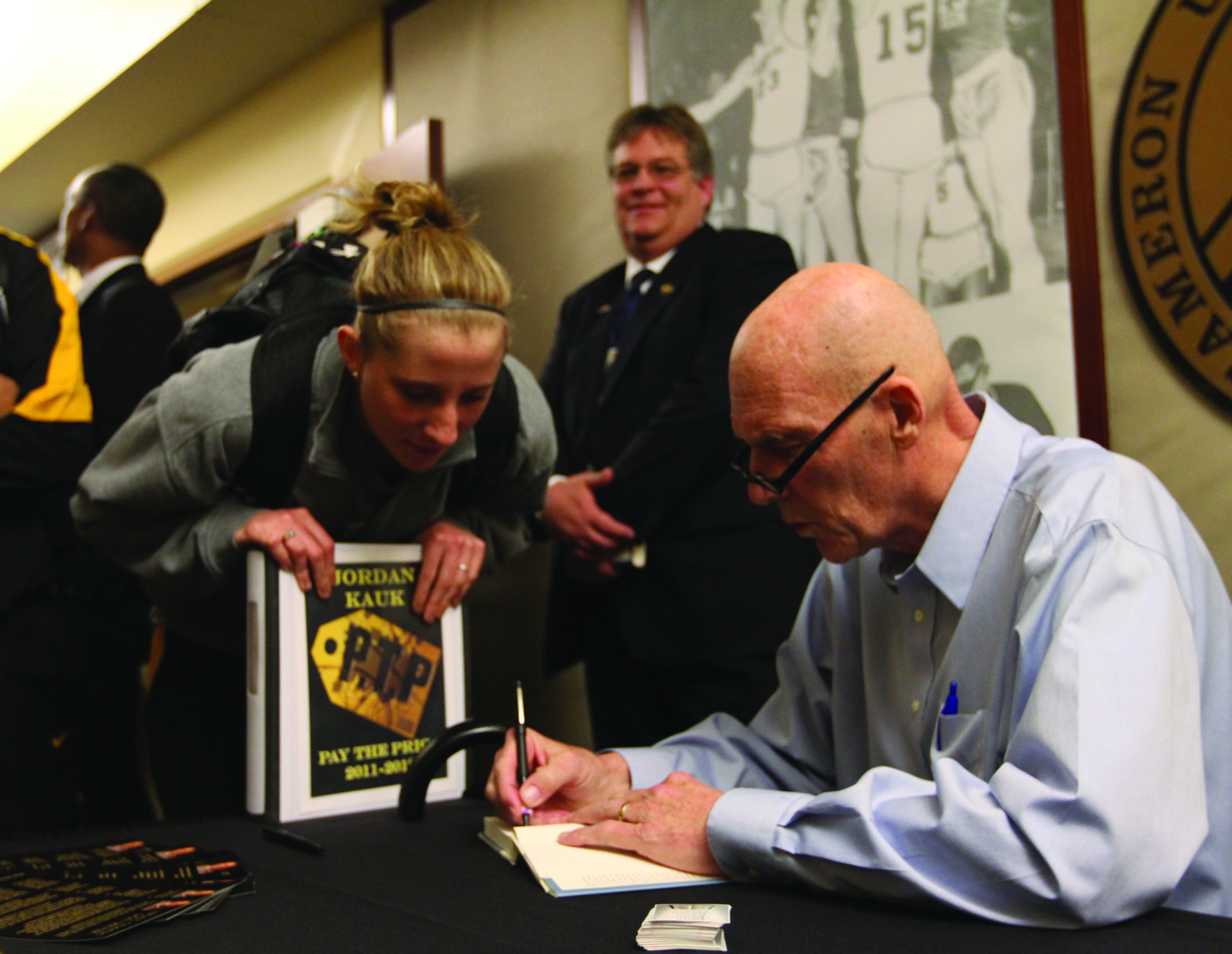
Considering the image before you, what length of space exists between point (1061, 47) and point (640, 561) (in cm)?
128

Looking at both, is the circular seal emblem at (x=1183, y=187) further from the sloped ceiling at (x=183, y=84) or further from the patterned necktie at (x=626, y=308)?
the sloped ceiling at (x=183, y=84)

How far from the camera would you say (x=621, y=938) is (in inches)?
33.8

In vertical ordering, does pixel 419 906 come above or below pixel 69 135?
below

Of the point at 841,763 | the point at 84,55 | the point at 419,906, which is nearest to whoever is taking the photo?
the point at 419,906

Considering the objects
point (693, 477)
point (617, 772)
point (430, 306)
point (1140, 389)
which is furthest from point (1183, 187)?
point (617, 772)

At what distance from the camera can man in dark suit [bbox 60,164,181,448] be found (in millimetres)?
2547

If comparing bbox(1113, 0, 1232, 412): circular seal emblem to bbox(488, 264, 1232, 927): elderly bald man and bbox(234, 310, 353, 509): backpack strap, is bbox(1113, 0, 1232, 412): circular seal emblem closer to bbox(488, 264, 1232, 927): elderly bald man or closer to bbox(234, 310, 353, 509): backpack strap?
bbox(488, 264, 1232, 927): elderly bald man

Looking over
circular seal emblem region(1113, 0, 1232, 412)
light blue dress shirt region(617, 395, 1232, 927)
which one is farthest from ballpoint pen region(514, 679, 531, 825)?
circular seal emblem region(1113, 0, 1232, 412)

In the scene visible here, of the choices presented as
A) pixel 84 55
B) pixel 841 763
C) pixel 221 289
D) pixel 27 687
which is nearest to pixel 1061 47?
A: pixel 841 763

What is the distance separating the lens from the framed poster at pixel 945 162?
6.67 feet

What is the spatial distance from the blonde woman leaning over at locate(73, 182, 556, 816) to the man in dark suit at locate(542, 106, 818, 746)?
0.44 metres

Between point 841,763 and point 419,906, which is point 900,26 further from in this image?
point 419,906

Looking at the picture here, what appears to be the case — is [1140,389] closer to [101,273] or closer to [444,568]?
[444,568]

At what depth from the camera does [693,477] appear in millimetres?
2225
